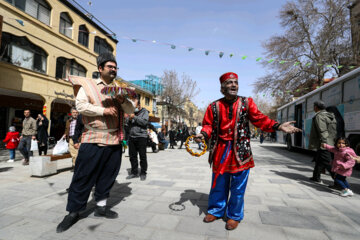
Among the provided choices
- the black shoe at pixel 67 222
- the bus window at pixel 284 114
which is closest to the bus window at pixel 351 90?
the bus window at pixel 284 114

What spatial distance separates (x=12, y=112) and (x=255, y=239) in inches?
717

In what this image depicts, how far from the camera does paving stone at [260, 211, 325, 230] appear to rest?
2560 mm

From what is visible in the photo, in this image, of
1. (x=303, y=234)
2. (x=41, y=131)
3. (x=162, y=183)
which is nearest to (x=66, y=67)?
(x=41, y=131)

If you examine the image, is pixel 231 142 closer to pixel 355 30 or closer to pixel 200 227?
pixel 200 227

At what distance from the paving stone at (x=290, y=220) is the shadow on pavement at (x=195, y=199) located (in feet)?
2.70

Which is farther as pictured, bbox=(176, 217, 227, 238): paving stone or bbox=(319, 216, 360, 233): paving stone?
bbox=(319, 216, 360, 233): paving stone

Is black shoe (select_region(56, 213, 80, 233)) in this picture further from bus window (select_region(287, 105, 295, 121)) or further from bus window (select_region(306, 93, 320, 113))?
bus window (select_region(287, 105, 295, 121))

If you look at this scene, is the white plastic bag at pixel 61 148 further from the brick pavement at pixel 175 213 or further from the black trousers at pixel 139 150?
the black trousers at pixel 139 150

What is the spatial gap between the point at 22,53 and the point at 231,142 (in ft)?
48.5

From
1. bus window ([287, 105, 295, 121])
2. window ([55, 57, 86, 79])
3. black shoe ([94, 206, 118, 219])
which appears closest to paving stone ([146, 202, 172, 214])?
black shoe ([94, 206, 118, 219])

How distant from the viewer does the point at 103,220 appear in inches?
104

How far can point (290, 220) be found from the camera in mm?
2705

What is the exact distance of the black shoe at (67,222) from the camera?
7.62ft

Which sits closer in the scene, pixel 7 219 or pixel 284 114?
pixel 7 219
